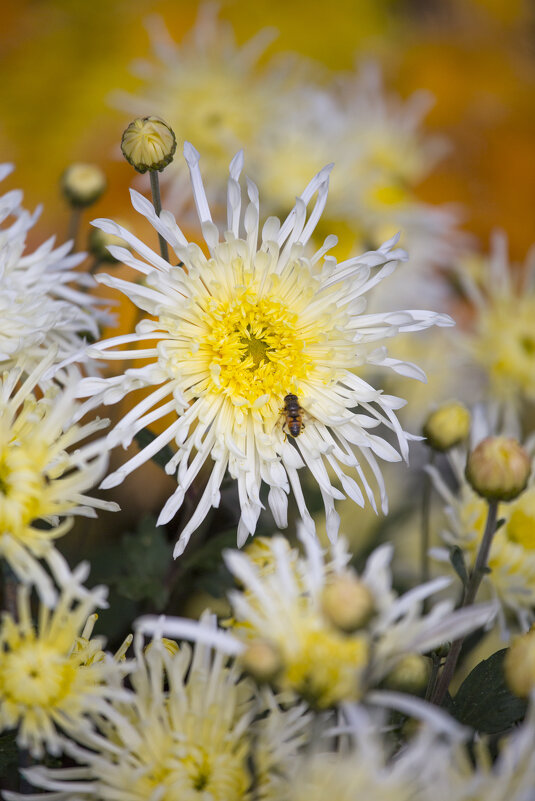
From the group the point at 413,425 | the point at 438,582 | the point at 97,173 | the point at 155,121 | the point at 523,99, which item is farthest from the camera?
the point at 523,99

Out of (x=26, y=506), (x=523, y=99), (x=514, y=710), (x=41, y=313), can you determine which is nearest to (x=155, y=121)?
(x=41, y=313)

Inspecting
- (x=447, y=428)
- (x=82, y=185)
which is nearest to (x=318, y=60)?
(x=82, y=185)

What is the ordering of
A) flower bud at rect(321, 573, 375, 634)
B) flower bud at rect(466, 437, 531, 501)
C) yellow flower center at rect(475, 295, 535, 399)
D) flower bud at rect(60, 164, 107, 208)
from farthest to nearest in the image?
yellow flower center at rect(475, 295, 535, 399), flower bud at rect(60, 164, 107, 208), flower bud at rect(466, 437, 531, 501), flower bud at rect(321, 573, 375, 634)

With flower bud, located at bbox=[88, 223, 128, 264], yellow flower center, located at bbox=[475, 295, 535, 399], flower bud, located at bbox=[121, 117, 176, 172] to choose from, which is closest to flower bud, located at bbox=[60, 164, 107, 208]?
flower bud, located at bbox=[88, 223, 128, 264]

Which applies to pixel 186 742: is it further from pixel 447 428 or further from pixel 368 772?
pixel 447 428

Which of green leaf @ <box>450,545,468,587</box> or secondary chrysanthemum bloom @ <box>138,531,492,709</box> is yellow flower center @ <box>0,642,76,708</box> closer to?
secondary chrysanthemum bloom @ <box>138,531,492,709</box>

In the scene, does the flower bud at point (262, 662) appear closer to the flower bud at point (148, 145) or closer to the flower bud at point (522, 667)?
the flower bud at point (522, 667)

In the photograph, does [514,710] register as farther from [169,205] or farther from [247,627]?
[169,205]
